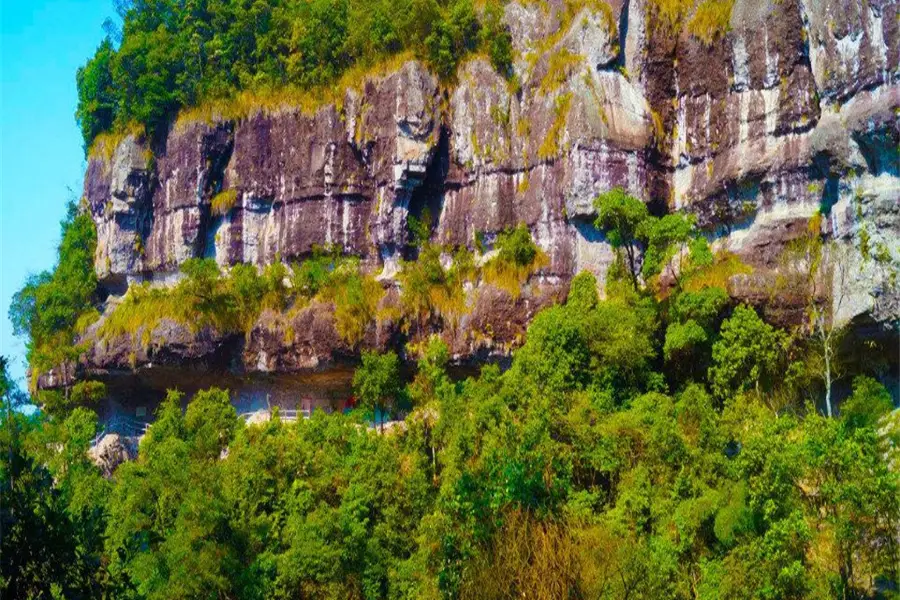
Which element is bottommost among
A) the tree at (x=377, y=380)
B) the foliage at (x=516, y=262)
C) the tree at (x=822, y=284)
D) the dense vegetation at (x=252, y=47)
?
the tree at (x=377, y=380)

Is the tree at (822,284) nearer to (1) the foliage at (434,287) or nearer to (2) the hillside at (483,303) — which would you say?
(2) the hillside at (483,303)

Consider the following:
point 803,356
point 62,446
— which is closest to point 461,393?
point 803,356

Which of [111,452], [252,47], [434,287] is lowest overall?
[111,452]

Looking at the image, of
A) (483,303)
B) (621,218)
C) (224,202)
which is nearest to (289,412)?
(224,202)

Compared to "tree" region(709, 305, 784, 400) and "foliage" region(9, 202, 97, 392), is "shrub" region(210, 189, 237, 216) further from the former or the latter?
"tree" region(709, 305, 784, 400)

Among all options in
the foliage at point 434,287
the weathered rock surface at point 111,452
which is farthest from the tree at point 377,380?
the weathered rock surface at point 111,452

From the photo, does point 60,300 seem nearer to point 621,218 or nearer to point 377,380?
point 377,380
